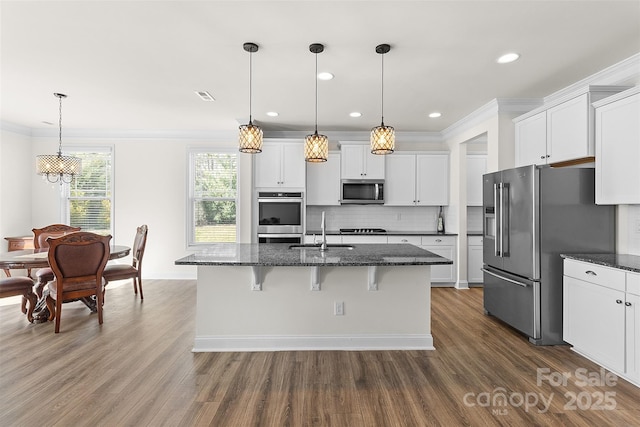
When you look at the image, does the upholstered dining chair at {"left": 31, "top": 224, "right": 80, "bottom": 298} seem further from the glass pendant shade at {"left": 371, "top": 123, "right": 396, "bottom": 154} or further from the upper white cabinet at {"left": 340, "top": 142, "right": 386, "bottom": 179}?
the upper white cabinet at {"left": 340, "top": 142, "right": 386, "bottom": 179}

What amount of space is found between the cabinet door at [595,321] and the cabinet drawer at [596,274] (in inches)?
1.5

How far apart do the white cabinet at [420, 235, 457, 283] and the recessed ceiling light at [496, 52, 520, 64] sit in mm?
2995

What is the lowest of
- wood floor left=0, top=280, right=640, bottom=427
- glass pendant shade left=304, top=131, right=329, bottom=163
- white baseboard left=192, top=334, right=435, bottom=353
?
wood floor left=0, top=280, right=640, bottom=427

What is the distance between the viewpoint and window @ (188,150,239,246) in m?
6.18

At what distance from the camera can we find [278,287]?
3107 millimetres

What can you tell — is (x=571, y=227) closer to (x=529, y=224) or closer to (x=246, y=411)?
(x=529, y=224)

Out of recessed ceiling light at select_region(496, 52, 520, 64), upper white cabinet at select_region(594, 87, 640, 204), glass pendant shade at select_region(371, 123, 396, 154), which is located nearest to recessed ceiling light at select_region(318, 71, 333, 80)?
glass pendant shade at select_region(371, 123, 396, 154)

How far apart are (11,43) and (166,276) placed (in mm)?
4112

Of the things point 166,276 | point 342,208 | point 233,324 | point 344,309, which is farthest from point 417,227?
point 166,276

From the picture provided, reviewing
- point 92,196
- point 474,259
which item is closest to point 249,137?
point 474,259

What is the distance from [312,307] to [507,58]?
9.26ft

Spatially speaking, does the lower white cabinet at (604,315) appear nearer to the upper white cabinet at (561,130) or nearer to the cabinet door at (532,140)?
the upper white cabinet at (561,130)

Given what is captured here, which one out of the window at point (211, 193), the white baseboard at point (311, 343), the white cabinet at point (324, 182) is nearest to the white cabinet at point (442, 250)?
the white cabinet at point (324, 182)

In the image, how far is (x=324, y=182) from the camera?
19.2 ft
